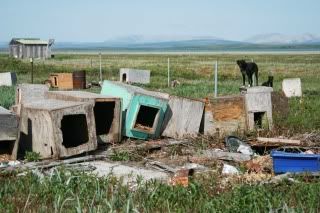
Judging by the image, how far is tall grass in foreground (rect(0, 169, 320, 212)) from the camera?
5.08 metres

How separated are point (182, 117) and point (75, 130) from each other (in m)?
2.03

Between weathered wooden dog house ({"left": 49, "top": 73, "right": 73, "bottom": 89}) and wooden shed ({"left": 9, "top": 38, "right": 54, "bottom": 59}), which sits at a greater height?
wooden shed ({"left": 9, "top": 38, "right": 54, "bottom": 59})

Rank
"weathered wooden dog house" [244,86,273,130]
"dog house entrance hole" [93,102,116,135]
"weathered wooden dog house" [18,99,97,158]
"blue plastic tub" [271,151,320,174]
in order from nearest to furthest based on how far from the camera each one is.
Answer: "blue plastic tub" [271,151,320,174] < "weathered wooden dog house" [18,99,97,158] < "dog house entrance hole" [93,102,116,135] < "weathered wooden dog house" [244,86,273,130]

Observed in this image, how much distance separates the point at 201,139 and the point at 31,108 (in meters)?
3.04

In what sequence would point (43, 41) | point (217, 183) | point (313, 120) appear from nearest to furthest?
point (217, 183) < point (313, 120) < point (43, 41)

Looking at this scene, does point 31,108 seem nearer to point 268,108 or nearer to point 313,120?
point 268,108

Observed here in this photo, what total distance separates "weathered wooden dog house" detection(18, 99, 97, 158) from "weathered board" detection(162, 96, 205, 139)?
5.70 feet

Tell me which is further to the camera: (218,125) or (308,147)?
(218,125)

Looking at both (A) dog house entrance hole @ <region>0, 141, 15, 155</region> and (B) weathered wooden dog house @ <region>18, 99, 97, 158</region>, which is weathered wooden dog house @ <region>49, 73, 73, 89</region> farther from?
(A) dog house entrance hole @ <region>0, 141, 15, 155</region>

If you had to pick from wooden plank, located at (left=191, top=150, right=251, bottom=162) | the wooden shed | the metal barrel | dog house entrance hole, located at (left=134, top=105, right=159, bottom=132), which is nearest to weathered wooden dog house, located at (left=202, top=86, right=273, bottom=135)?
dog house entrance hole, located at (left=134, top=105, right=159, bottom=132)

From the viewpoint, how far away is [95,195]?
5355 millimetres

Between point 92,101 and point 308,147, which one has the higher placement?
point 92,101

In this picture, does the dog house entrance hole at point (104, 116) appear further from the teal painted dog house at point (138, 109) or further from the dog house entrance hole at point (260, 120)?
the dog house entrance hole at point (260, 120)

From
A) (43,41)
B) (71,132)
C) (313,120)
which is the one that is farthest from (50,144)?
(43,41)
